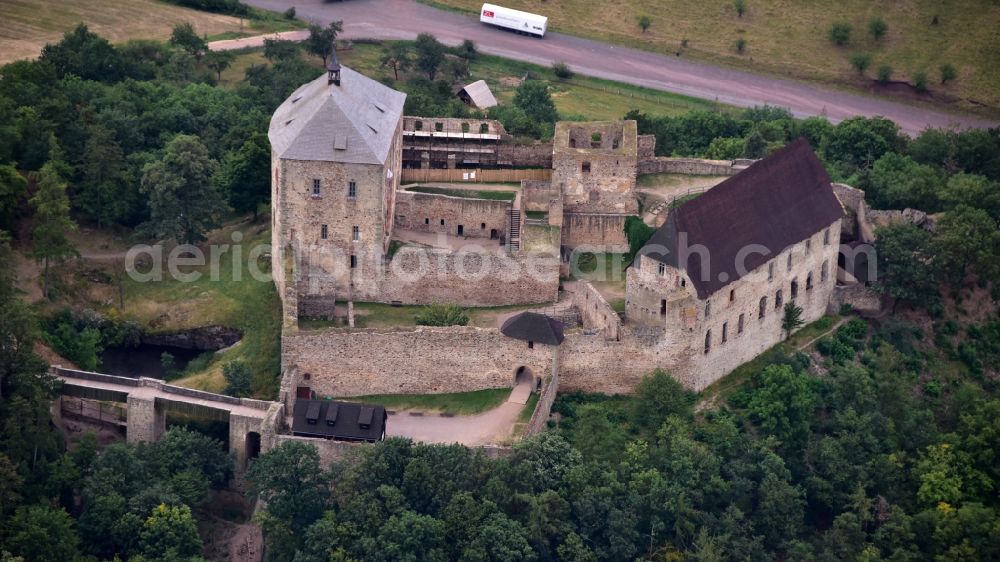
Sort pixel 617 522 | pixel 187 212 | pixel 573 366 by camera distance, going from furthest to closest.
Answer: pixel 187 212
pixel 573 366
pixel 617 522

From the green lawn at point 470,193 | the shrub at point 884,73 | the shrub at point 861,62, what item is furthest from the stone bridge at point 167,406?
the shrub at point 884,73

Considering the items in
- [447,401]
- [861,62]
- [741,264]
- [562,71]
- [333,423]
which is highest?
[861,62]

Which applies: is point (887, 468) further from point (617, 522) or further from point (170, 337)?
point (170, 337)

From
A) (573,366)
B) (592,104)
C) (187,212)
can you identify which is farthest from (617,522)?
(592,104)

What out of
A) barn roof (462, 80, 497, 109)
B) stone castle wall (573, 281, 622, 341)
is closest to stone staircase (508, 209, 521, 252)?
stone castle wall (573, 281, 622, 341)

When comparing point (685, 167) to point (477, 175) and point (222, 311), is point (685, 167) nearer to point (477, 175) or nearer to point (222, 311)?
point (477, 175)

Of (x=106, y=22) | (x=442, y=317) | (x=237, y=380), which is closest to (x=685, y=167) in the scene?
(x=442, y=317)

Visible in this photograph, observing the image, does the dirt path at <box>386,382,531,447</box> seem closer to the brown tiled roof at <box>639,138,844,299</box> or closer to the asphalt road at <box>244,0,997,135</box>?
the brown tiled roof at <box>639,138,844,299</box>
